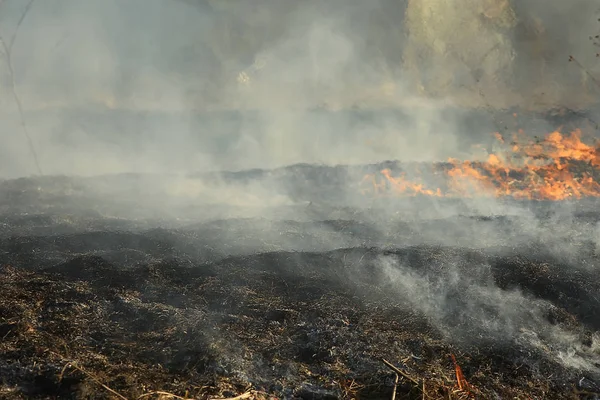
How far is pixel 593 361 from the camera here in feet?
23.5

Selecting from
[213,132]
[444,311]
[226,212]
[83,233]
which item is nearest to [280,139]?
[213,132]

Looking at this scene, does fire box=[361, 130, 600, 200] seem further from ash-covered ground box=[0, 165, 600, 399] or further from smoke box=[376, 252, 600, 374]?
smoke box=[376, 252, 600, 374]

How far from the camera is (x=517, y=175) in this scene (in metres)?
21.8

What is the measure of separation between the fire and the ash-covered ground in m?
6.30

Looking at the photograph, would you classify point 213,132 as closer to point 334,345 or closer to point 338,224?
point 338,224

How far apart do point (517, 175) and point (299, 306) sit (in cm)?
1801

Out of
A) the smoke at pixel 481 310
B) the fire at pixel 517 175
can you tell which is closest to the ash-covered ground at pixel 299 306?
the smoke at pixel 481 310

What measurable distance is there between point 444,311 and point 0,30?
32.7m

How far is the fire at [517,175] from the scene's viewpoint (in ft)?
67.5

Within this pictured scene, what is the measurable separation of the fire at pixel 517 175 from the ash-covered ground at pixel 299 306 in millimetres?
6297

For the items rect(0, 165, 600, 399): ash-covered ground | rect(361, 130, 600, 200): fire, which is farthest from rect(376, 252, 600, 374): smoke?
rect(361, 130, 600, 200): fire

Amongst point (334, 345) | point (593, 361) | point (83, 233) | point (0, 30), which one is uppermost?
point (0, 30)

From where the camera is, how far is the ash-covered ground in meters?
6.16

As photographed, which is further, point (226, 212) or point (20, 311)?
point (226, 212)
